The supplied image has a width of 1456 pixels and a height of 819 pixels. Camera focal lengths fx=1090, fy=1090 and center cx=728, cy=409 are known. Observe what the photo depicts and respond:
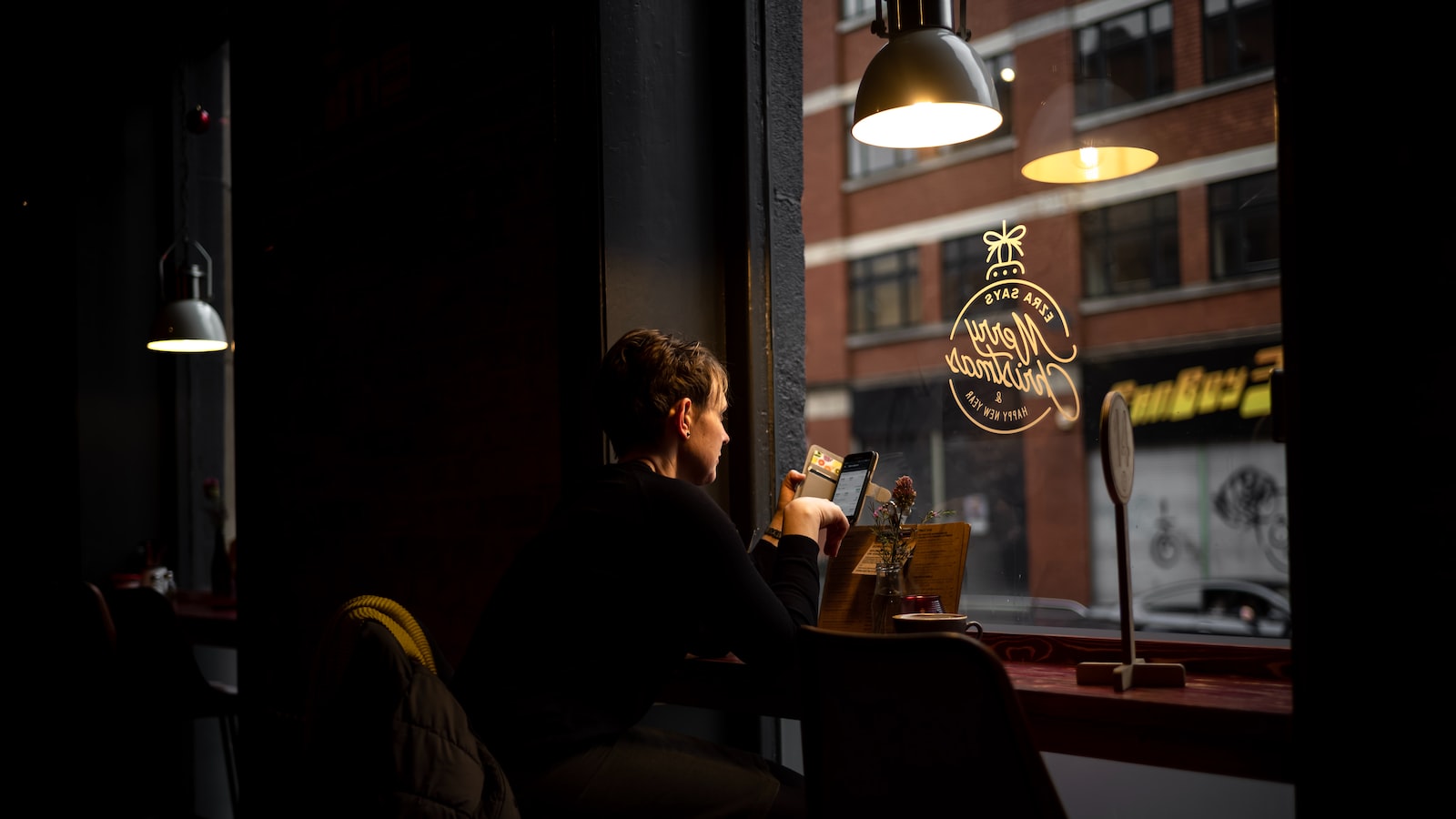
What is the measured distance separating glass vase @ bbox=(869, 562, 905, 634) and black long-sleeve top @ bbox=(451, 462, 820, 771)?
307 mm

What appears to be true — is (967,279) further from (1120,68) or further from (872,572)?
(872,572)

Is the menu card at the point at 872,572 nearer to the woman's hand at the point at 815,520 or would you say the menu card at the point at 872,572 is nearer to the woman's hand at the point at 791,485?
the woman's hand at the point at 815,520

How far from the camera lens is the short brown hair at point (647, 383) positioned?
1.97m

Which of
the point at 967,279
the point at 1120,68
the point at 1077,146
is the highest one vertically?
the point at 1120,68

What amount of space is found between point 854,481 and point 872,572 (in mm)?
231

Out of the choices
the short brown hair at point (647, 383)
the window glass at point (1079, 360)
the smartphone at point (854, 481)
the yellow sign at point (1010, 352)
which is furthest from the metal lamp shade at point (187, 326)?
the yellow sign at point (1010, 352)

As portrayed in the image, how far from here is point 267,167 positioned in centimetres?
357

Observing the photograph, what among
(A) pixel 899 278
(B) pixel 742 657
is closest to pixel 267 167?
(B) pixel 742 657

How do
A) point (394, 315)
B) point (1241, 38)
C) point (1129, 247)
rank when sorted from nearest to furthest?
point (1241, 38) < point (394, 315) < point (1129, 247)

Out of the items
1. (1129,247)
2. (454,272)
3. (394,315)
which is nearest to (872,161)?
(1129,247)

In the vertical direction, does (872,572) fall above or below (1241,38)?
below

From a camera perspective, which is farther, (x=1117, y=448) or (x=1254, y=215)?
(x=1254, y=215)

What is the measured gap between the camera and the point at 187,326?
14.2ft

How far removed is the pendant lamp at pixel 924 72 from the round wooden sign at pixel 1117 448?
0.74 meters
